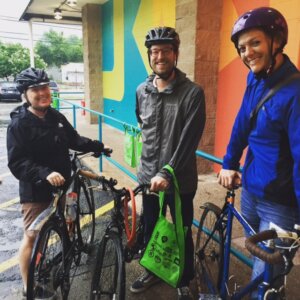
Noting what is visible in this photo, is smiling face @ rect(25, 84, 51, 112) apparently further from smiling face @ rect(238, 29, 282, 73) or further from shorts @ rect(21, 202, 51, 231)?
smiling face @ rect(238, 29, 282, 73)

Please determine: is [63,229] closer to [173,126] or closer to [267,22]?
[173,126]

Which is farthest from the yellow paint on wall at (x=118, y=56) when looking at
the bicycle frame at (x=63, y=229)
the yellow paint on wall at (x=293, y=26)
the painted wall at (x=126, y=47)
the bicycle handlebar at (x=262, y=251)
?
the bicycle handlebar at (x=262, y=251)

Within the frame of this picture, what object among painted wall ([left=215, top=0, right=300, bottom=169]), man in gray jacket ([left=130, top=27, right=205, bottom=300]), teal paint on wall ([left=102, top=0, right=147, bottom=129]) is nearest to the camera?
man in gray jacket ([left=130, top=27, right=205, bottom=300])

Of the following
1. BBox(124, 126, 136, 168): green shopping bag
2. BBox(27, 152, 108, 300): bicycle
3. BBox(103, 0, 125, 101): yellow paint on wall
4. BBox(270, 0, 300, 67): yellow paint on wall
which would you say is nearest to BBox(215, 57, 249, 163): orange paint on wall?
BBox(270, 0, 300, 67): yellow paint on wall

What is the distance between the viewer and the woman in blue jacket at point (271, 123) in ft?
5.11

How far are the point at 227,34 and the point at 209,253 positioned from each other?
3438mm

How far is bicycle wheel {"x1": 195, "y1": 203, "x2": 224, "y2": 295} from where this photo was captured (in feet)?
7.95

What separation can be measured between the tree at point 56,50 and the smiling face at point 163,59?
6421 cm

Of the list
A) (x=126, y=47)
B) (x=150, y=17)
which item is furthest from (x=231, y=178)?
(x=126, y=47)

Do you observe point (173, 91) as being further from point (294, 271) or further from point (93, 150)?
point (294, 271)

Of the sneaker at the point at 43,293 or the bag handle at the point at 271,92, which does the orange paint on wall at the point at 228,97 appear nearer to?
the bag handle at the point at 271,92

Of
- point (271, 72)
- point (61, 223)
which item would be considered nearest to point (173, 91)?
point (271, 72)

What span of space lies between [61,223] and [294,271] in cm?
207

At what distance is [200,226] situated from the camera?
2.74 metres
